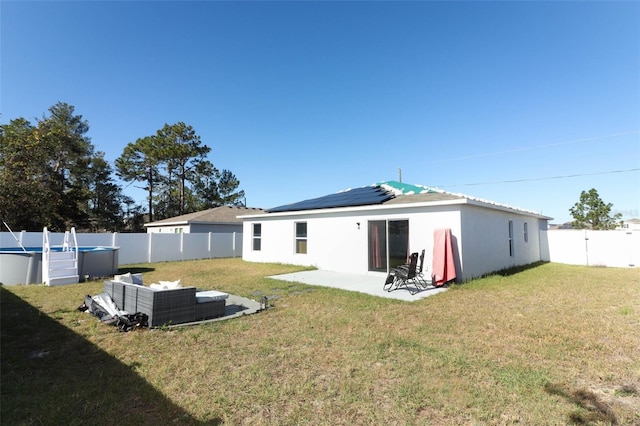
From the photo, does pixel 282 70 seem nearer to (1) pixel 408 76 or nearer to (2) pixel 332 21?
(2) pixel 332 21

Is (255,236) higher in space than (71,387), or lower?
higher

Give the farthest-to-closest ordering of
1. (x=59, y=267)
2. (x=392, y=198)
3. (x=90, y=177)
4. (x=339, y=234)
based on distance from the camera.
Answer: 1. (x=90, y=177)
2. (x=339, y=234)
3. (x=392, y=198)
4. (x=59, y=267)

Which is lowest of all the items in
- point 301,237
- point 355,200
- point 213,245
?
point 213,245

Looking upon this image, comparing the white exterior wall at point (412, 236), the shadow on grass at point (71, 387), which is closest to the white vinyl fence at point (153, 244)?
the white exterior wall at point (412, 236)

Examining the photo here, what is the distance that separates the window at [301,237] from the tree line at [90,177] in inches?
778

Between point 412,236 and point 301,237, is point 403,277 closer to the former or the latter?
point 412,236

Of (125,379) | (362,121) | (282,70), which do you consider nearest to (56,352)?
(125,379)

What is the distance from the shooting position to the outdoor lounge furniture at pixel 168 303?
212 inches

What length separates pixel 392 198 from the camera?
11914 millimetres

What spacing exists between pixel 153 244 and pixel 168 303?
43.2 feet

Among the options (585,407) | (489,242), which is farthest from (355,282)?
(585,407)

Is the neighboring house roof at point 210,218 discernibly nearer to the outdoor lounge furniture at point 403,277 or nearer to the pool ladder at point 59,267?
the pool ladder at point 59,267

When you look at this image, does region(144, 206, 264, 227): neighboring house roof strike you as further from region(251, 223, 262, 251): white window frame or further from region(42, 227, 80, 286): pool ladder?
region(42, 227, 80, 286): pool ladder

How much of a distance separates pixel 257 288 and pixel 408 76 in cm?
1195
